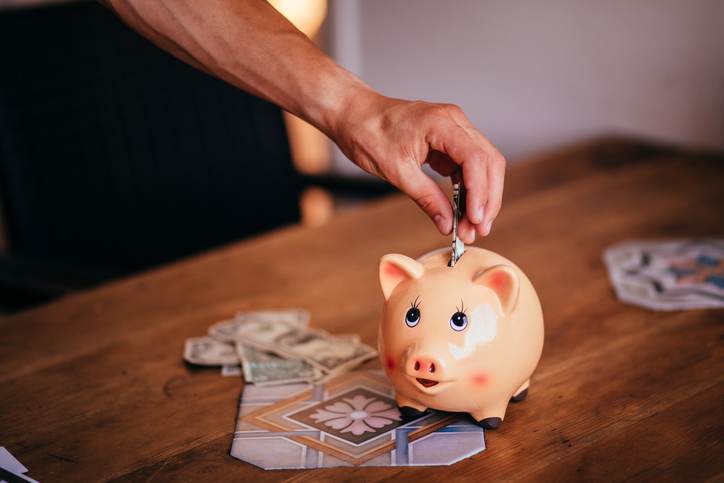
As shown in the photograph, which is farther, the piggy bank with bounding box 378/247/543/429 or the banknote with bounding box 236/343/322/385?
the banknote with bounding box 236/343/322/385

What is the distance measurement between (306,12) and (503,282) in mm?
2294

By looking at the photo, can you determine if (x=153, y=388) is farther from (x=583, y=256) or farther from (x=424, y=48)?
(x=424, y=48)

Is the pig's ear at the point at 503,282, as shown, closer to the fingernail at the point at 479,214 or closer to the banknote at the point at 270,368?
the fingernail at the point at 479,214

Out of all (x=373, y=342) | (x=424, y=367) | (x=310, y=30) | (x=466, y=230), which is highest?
(x=310, y=30)

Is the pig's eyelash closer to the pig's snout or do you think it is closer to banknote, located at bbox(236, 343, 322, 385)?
the pig's snout

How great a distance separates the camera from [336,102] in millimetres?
1000

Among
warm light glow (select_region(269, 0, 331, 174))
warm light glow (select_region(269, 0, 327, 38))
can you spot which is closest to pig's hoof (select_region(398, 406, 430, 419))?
warm light glow (select_region(269, 0, 331, 174))

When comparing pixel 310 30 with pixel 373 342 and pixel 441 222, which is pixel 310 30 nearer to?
pixel 373 342

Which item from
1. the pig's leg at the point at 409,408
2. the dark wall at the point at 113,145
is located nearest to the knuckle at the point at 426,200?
the pig's leg at the point at 409,408

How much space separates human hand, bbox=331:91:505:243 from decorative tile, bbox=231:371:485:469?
219 mm

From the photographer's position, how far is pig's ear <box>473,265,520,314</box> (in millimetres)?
869

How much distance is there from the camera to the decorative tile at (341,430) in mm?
892

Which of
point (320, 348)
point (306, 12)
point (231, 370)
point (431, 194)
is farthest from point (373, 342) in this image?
point (306, 12)

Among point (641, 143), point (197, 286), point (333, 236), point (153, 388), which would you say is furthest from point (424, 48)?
point (153, 388)
